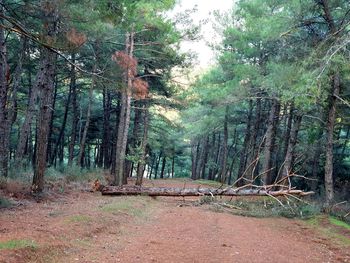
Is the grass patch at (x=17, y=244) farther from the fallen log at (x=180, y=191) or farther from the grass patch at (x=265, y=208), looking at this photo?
the fallen log at (x=180, y=191)

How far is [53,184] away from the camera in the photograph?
1534cm

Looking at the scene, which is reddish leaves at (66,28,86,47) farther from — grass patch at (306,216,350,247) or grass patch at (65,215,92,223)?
grass patch at (306,216,350,247)

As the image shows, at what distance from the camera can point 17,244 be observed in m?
5.83

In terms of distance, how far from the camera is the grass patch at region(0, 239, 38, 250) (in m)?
5.66

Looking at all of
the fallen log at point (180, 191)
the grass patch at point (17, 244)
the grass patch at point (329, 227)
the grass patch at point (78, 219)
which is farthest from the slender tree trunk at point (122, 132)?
the grass patch at point (17, 244)

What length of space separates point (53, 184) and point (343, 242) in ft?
36.5

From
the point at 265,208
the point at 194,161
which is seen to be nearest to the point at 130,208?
the point at 265,208

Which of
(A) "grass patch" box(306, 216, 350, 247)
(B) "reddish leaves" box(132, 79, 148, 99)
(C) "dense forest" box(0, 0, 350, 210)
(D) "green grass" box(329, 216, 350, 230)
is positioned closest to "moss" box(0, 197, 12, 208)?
(C) "dense forest" box(0, 0, 350, 210)

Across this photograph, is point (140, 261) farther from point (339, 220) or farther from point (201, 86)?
point (201, 86)

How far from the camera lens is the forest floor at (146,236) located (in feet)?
21.2

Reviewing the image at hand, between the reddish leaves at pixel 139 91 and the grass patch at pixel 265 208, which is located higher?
the reddish leaves at pixel 139 91

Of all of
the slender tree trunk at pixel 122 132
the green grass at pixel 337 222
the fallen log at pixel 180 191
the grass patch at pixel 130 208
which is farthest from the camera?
the slender tree trunk at pixel 122 132

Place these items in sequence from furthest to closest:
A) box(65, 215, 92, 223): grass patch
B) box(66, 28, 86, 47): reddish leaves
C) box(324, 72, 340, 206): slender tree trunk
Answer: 1. box(324, 72, 340, 206): slender tree trunk
2. box(65, 215, 92, 223): grass patch
3. box(66, 28, 86, 47): reddish leaves

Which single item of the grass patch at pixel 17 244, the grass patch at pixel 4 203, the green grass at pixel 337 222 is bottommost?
the green grass at pixel 337 222
